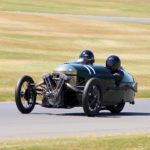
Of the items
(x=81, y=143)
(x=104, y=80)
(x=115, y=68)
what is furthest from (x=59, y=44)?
(x=81, y=143)

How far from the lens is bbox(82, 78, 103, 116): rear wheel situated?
15.6 meters

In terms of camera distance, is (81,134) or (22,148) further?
(81,134)

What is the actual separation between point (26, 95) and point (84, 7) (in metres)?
58.3

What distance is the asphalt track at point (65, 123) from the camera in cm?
1283

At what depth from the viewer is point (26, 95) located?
645 inches

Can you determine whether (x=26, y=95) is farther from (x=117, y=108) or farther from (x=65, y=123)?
(x=117, y=108)

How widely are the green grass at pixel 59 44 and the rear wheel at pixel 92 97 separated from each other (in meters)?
5.27

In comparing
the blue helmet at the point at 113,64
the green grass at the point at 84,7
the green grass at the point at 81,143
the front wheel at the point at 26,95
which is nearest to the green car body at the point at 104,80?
the blue helmet at the point at 113,64

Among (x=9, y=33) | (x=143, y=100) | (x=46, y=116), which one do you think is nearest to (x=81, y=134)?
(x=46, y=116)

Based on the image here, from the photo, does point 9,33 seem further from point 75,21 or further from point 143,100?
point 143,100

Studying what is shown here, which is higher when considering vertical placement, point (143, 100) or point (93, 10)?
point (93, 10)

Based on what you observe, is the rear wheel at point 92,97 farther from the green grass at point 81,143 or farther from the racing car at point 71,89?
the green grass at point 81,143

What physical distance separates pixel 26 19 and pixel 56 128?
134 ft

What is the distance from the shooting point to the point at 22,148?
408 inches
